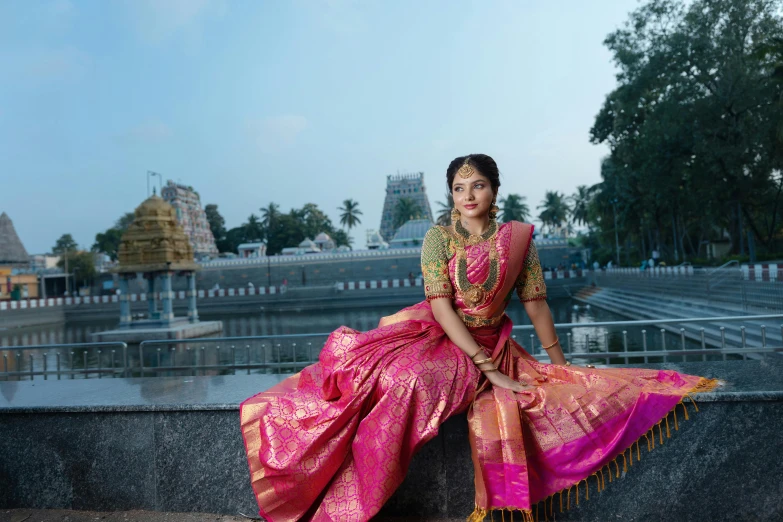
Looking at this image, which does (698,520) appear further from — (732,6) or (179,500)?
(732,6)

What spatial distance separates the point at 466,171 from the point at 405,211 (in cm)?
5049

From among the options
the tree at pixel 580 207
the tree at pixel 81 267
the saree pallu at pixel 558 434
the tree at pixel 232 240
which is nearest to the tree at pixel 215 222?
the tree at pixel 232 240

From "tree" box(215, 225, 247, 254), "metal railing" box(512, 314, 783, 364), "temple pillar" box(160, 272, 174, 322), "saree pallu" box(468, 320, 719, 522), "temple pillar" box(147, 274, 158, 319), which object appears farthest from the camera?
"tree" box(215, 225, 247, 254)

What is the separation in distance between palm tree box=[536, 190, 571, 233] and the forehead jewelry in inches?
2092

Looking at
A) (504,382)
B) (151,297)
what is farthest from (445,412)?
(151,297)

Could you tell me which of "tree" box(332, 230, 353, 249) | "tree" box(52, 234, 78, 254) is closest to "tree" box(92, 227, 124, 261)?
"tree" box(52, 234, 78, 254)

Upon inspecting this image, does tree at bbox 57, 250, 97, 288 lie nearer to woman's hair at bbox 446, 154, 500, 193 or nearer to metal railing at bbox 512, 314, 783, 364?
metal railing at bbox 512, 314, 783, 364

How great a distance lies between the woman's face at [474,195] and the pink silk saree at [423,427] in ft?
1.74

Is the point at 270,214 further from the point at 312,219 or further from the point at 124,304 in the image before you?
the point at 124,304

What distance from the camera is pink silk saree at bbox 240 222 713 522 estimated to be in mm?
1815

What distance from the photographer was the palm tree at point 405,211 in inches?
2072

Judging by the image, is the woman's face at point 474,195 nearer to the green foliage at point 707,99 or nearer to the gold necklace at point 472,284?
the gold necklace at point 472,284

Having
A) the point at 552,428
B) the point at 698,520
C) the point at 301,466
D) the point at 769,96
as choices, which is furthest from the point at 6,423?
the point at 769,96

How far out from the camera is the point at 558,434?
1.83 meters
